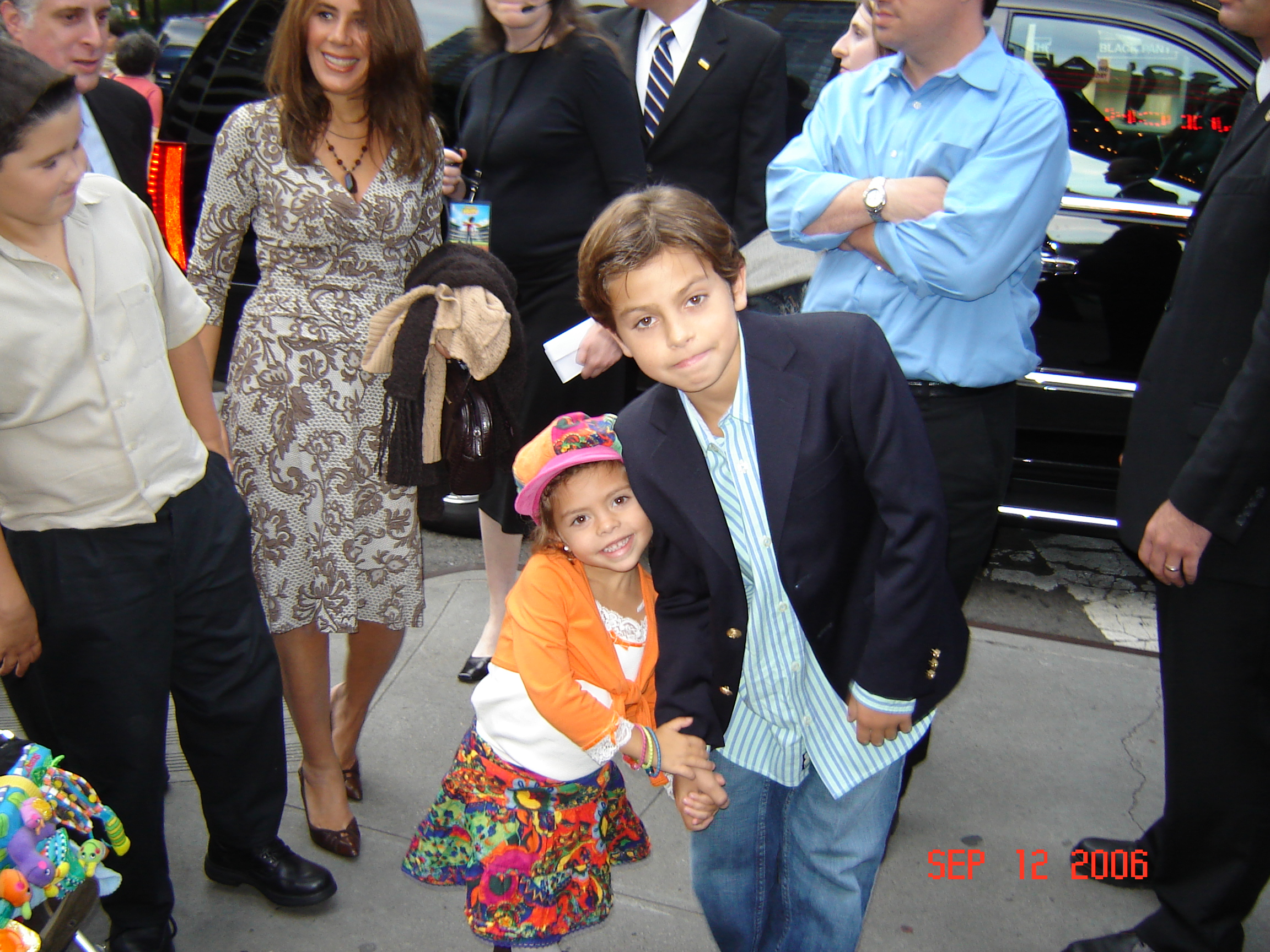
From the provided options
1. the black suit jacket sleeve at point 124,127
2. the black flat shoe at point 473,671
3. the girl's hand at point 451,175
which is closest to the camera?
the girl's hand at point 451,175

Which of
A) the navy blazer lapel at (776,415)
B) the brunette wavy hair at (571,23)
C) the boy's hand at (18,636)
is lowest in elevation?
the boy's hand at (18,636)

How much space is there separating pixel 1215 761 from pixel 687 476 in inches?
50.7

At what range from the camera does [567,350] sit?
2.70m

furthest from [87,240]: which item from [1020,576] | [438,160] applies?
[1020,576]

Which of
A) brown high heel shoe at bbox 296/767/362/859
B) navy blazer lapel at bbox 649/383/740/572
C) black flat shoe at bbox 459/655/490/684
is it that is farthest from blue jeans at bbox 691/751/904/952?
black flat shoe at bbox 459/655/490/684

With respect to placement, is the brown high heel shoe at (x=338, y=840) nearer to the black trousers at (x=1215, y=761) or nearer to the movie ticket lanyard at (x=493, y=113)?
the movie ticket lanyard at (x=493, y=113)

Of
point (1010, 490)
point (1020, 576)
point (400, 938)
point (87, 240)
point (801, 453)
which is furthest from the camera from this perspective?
point (1020, 576)

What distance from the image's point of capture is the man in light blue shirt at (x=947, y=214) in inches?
85.1

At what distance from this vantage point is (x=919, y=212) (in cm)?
222

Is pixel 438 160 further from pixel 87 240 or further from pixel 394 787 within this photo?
pixel 394 787

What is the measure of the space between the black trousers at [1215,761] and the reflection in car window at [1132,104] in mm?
2115

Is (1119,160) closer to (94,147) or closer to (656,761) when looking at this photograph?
(656,761)

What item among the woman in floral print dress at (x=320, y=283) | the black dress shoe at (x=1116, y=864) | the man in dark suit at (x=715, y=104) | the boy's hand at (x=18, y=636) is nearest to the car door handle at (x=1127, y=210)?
the man in dark suit at (x=715, y=104)

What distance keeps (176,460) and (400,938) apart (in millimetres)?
1173
